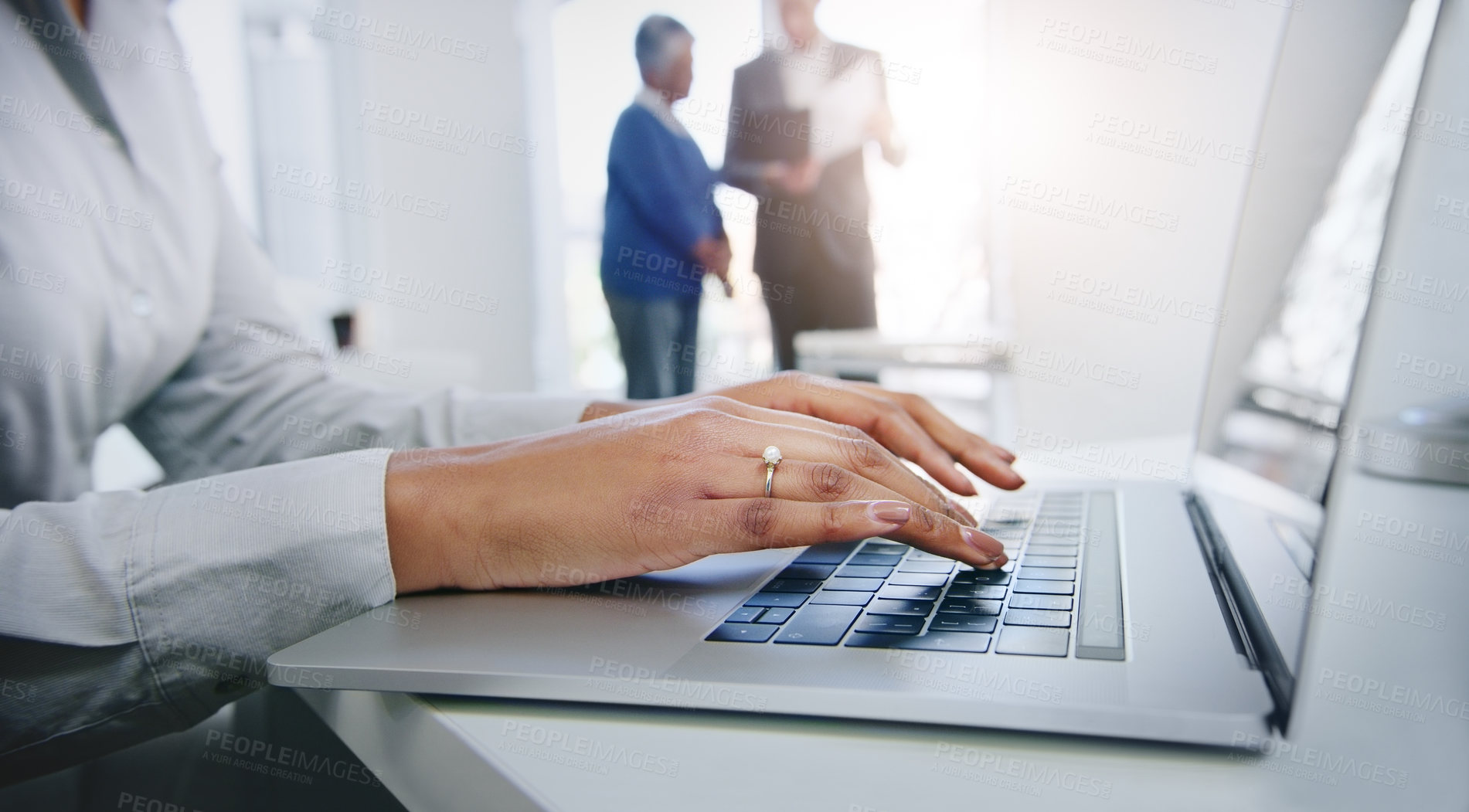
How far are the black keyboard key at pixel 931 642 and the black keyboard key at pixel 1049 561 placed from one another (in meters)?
0.13

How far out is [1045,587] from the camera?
0.38 metres

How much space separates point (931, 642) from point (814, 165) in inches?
119

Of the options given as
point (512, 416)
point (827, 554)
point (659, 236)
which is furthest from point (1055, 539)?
point (659, 236)

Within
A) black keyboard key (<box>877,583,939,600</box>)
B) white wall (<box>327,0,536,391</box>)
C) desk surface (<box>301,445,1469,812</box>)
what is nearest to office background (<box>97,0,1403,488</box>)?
white wall (<box>327,0,536,391</box>)

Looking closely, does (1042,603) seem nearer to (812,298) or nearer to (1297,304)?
(1297,304)

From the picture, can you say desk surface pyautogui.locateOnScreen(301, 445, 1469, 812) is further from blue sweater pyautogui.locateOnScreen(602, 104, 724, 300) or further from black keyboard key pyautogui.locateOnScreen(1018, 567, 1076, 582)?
blue sweater pyautogui.locateOnScreen(602, 104, 724, 300)

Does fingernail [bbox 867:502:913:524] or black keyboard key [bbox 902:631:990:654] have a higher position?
fingernail [bbox 867:502:913:524]

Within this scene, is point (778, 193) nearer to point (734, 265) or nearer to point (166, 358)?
point (734, 265)

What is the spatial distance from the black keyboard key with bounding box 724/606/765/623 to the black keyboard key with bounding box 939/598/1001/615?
8 cm

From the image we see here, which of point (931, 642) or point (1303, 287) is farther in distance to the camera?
point (1303, 287)

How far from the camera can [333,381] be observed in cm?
77

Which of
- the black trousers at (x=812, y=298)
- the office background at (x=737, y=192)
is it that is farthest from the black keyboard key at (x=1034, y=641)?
the black trousers at (x=812, y=298)

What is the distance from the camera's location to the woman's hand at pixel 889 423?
1.90 ft

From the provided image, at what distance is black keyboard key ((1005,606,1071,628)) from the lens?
12.7 inches
